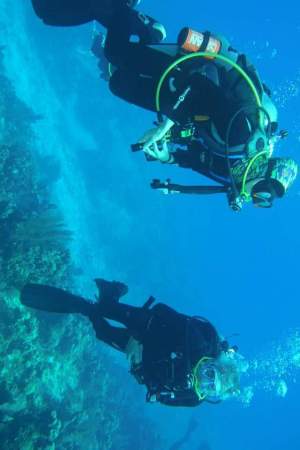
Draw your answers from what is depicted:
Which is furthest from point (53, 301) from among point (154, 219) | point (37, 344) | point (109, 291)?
point (154, 219)

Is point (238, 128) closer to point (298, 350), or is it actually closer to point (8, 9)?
point (8, 9)

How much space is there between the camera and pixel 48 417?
8.69 metres

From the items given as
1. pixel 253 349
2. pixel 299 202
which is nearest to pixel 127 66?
pixel 299 202

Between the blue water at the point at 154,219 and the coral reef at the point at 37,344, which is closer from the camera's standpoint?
the coral reef at the point at 37,344

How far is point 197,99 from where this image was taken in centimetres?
401

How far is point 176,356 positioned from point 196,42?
3785 mm

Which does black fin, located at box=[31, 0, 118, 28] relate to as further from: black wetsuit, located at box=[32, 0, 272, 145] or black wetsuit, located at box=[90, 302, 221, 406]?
black wetsuit, located at box=[90, 302, 221, 406]

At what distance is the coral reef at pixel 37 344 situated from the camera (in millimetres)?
8242

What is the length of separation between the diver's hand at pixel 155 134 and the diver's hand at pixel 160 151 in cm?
5

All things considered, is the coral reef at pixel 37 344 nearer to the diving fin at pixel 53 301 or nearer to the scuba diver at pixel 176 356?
the diving fin at pixel 53 301

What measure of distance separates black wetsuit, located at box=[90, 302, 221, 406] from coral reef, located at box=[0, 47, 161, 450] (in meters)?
3.90

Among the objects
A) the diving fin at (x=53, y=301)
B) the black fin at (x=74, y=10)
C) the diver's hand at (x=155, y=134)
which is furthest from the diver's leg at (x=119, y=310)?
the black fin at (x=74, y=10)

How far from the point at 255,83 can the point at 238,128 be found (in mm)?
586

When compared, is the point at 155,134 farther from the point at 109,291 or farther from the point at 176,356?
the point at 109,291
